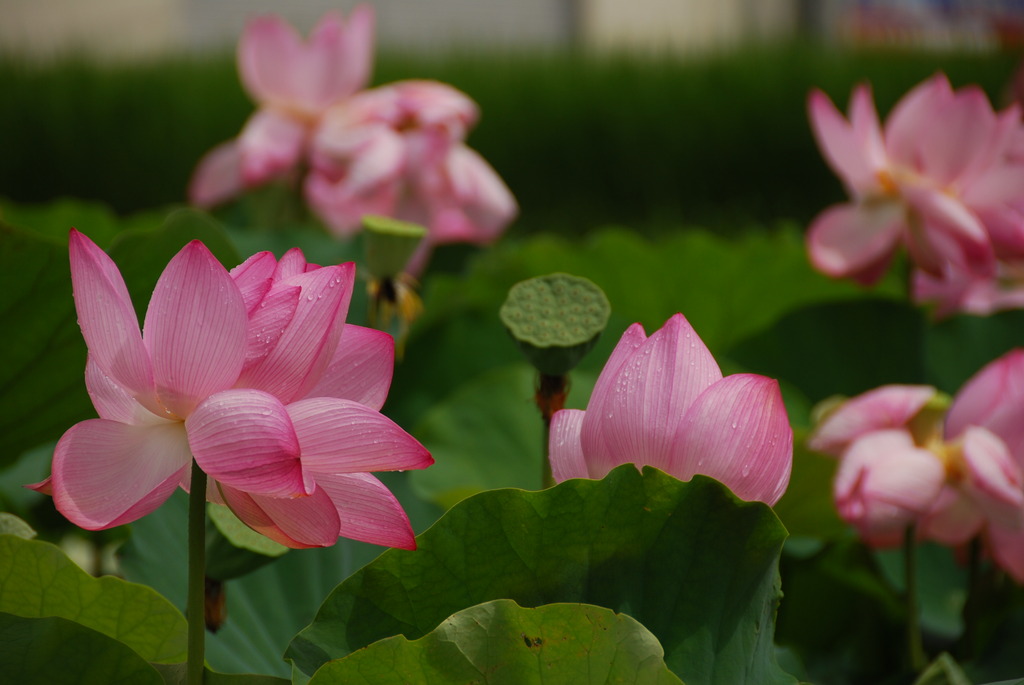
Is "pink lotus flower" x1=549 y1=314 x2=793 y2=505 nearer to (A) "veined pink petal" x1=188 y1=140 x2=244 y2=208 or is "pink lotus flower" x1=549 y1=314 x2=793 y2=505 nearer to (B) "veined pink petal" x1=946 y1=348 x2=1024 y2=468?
(B) "veined pink petal" x1=946 y1=348 x2=1024 y2=468

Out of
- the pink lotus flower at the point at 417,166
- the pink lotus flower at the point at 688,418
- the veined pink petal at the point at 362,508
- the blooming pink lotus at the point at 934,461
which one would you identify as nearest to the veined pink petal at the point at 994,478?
the blooming pink lotus at the point at 934,461

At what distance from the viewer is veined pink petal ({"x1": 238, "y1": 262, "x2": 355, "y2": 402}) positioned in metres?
0.28

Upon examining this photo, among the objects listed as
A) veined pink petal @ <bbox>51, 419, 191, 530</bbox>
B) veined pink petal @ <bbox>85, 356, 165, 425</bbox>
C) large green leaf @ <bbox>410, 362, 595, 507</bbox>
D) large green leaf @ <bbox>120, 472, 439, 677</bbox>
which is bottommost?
large green leaf @ <bbox>410, 362, 595, 507</bbox>

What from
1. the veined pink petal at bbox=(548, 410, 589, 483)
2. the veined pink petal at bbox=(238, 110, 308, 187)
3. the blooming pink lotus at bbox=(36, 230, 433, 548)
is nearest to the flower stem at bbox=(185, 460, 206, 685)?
the blooming pink lotus at bbox=(36, 230, 433, 548)

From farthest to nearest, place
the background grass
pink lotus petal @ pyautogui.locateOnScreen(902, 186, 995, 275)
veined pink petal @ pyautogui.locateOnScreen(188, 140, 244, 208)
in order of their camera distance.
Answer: the background grass < veined pink petal @ pyautogui.locateOnScreen(188, 140, 244, 208) < pink lotus petal @ pyautogui.locateOnScreen(902, 186, 995, 275)

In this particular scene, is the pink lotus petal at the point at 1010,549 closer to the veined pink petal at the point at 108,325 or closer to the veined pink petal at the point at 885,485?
the veined pink petal at the point at 885,485

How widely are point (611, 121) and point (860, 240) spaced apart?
259cm

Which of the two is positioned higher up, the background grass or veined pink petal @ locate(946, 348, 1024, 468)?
veined pink petal @ locate(946, 348, 1024, 468)

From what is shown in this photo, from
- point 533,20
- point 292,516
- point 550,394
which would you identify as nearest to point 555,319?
point 550,394

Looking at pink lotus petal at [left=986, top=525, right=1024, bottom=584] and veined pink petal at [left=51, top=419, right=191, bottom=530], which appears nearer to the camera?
veined pink petal at [left=51, top=419, right=191, bottom=530]

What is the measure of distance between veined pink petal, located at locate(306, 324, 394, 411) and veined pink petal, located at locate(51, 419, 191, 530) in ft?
0.15

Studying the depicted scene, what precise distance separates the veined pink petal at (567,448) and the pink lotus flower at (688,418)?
1 cm

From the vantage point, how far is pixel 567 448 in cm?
33

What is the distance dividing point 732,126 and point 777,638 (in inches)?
109
